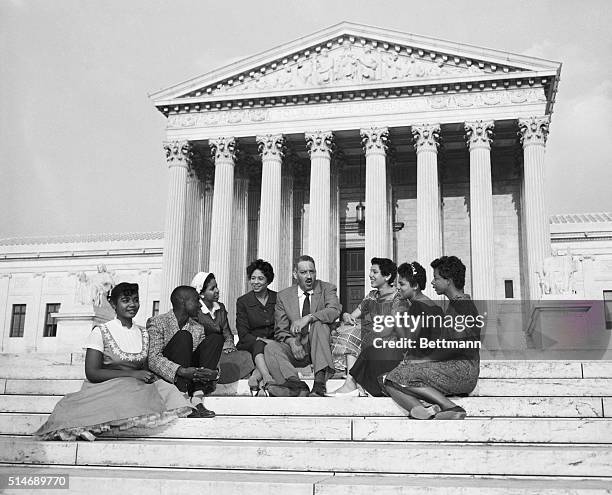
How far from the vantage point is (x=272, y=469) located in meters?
7.66

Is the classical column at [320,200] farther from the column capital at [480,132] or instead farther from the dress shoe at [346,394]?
the dress shoe at [346,394]

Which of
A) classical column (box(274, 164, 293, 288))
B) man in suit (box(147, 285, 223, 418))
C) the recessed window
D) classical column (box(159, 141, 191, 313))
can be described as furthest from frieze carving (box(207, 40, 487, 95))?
man in suit (box(147, 285, 223, 418))

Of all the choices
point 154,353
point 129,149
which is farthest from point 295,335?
point 129,149

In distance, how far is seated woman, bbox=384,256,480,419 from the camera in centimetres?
888

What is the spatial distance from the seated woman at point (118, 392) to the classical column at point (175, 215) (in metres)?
25.1

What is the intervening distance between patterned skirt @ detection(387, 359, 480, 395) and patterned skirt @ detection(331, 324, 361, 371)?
7.47ft

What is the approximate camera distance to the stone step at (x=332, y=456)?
7176mm

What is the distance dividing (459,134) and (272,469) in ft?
99.2

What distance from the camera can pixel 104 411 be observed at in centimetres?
862

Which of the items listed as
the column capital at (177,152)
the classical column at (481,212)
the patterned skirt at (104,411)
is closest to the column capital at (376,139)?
the classical column at (481,212)

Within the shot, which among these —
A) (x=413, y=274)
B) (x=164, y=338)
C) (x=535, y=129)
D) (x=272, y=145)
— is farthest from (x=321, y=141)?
(x=164, y=338)

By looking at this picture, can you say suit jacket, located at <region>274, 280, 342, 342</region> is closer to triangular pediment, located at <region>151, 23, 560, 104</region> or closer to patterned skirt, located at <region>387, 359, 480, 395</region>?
patterned skirt, located at <region>387, 359, 480, 395</region>

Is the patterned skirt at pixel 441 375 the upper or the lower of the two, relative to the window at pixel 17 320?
lower

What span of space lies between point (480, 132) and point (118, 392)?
90.8 ft
